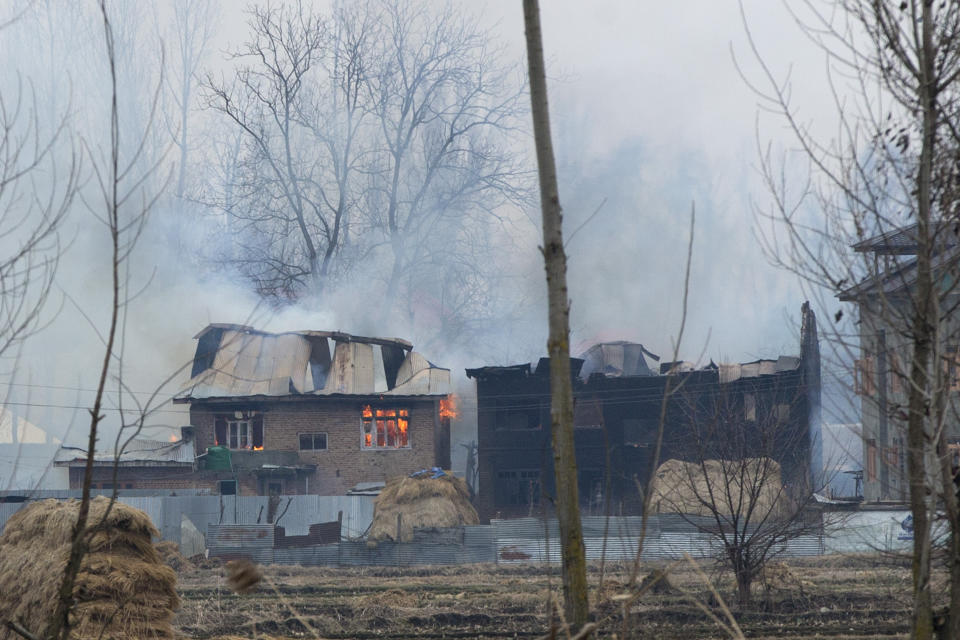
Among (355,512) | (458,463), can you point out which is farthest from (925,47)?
(458,463)

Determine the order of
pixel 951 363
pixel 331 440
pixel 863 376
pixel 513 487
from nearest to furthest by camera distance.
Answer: pixel 951 363 → pixel 863 376 → pixel 513 487 → pixel 331 440

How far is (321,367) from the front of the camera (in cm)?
4694

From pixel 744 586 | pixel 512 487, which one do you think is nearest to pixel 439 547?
pixel 512 487

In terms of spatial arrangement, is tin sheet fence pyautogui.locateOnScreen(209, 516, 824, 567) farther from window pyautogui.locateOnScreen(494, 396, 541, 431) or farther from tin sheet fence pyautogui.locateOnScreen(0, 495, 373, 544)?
window pyautogui.locateOnScreen(494, 396, 541, 431)

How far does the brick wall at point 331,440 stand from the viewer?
43.7 m

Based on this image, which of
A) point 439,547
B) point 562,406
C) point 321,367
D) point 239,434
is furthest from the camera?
point 321,367

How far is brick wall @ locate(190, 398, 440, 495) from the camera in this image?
43.7 meters

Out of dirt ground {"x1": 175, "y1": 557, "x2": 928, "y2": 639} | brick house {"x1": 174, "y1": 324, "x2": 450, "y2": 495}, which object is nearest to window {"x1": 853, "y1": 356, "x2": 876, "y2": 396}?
dirt ground {"x1": 175, "y1": 557, "x2": 928, "y2": 639}

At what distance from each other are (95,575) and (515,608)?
1056 cm

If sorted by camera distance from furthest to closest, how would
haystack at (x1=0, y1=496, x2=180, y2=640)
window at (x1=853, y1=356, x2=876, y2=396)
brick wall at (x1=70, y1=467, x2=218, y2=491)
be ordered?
brick wall at (x1=70, y1=467, x2=218, y2=491) → haystack at (x1=0, y1=496, x2=180, y2=640) → window at (x1=853, y1=356, x2=876, y2=396)

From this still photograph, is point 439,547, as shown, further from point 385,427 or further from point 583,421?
point 385,427

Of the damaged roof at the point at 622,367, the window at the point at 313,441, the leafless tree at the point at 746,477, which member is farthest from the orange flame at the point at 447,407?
the leafless tree at the point at 746,477

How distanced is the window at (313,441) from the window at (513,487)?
8.21 m

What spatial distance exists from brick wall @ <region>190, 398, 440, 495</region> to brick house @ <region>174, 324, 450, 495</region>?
0.15 feet
